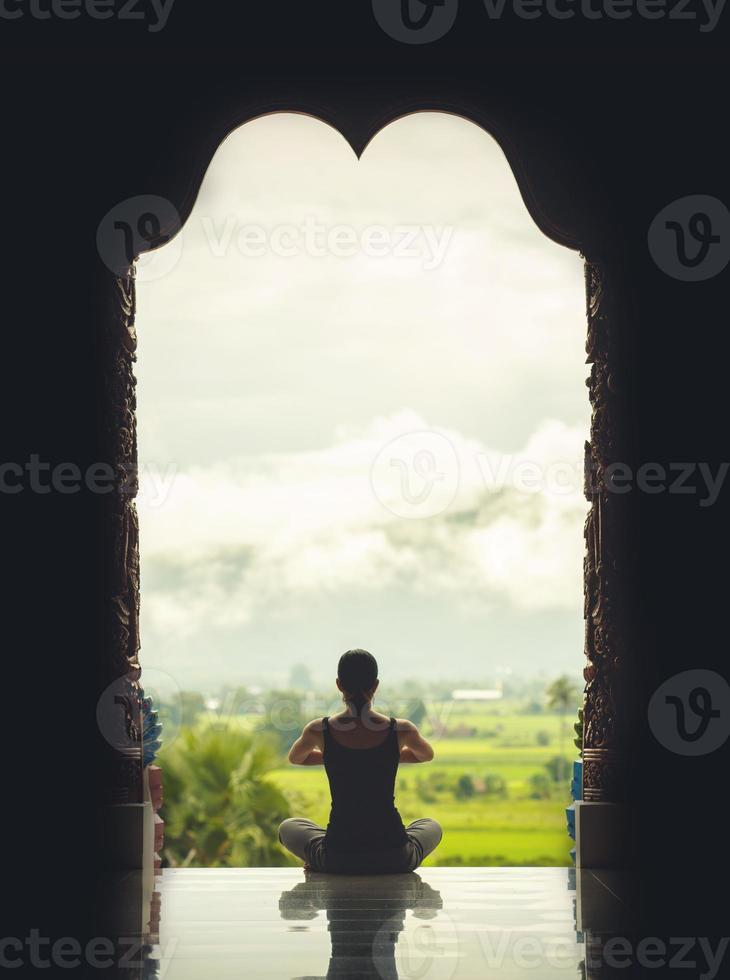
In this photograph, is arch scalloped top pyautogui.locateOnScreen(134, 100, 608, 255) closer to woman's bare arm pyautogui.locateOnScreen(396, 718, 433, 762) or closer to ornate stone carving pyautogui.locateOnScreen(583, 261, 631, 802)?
ornate stone carving pyautogui.locateOnScreen(583, 261, 631, 802)

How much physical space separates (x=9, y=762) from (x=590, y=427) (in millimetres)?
2418

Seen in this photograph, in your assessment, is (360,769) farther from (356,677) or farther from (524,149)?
(524,149)

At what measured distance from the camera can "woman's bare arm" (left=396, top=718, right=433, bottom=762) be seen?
445 cm

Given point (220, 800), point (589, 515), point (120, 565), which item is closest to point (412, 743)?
point (589, 515)

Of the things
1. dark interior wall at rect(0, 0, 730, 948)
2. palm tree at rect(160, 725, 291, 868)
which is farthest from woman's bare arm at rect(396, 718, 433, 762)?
palm tree at rect(160, 725, 291, 868)

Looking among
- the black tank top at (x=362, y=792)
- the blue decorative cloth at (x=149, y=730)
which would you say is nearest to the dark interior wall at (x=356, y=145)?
the blue decorative cloth at (x=149, y=730)

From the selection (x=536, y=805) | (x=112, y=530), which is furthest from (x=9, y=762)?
(x=536, y=805)

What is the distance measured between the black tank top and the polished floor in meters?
0.14

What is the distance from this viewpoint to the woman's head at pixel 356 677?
4.37 m

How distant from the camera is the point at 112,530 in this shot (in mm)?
4648

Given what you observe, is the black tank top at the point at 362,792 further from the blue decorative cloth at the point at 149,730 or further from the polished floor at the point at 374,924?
the blue decorative cloth at the point at 149,730

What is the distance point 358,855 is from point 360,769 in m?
0.30

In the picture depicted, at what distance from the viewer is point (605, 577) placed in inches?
185

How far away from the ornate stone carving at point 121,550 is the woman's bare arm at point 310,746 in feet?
2.03
